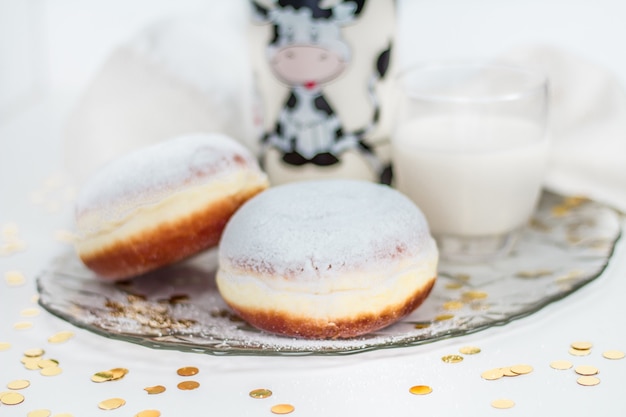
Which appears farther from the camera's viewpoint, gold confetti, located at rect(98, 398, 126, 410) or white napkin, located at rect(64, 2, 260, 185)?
white napkin, located at rect(64, 2, 260, 185)

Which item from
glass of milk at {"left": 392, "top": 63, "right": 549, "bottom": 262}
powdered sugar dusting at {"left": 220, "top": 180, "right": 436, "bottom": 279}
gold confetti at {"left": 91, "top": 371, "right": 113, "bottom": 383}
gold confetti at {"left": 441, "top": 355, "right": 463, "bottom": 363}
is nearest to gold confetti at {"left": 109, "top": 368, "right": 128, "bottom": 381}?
gold confetti at {"left": 91, "top": 371, "right": 113, "bottom": 383}

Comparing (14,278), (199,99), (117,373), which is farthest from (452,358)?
(199,99)

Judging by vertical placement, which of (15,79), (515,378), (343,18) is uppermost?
(343,18)

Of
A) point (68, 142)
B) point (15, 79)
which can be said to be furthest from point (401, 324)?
point (15, 79)

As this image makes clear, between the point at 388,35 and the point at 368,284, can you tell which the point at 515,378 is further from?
the point at 388,35

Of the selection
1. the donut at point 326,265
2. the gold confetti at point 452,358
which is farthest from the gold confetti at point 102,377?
the gold confetti at point 452,358

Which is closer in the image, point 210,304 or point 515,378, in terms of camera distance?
point 515,378

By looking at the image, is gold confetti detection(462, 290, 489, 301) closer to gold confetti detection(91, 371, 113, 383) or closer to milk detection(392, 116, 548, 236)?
milk detection(392, 116, 548, 236)
